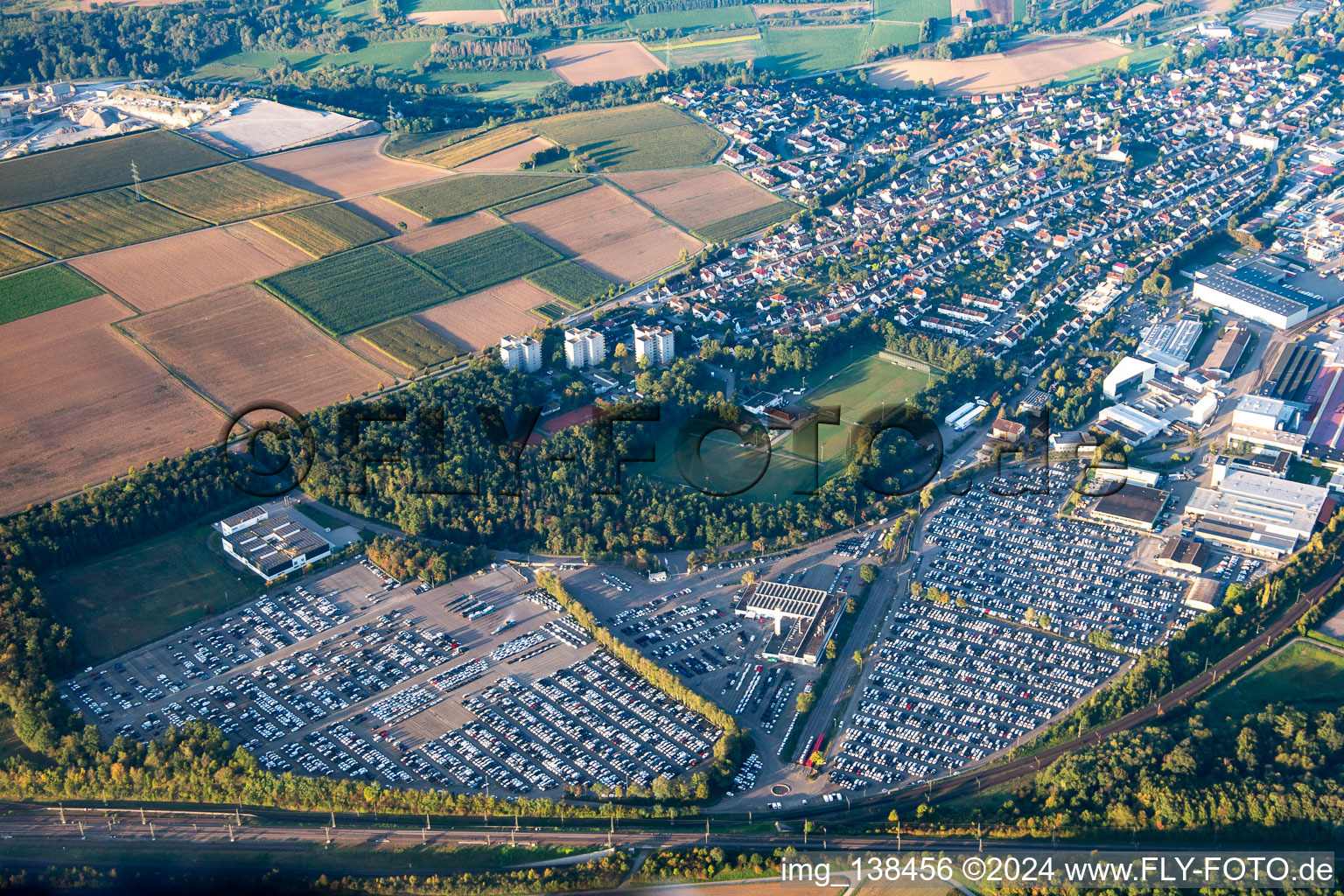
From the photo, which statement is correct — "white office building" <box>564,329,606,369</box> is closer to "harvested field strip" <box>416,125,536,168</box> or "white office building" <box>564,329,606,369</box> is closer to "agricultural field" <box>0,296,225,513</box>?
"agricultural field" <box>0,296,225,513</box>

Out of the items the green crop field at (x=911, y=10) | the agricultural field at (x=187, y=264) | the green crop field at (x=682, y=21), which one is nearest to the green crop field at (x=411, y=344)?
the agricultural field at (x=187, y=264)

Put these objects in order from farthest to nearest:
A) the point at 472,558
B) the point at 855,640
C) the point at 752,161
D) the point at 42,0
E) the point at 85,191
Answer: the point at 42,0 → the point at 752,161 → the point at 85,191 → the point at 472,558 → the point at 855,640

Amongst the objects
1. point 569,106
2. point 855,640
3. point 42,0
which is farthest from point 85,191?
point 855,640

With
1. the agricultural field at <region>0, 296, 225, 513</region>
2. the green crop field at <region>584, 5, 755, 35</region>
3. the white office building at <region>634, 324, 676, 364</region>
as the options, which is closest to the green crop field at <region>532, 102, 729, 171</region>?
the green crop field at <region>584, 5, 755, 35</region>

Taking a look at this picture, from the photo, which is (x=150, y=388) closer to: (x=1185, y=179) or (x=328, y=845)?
(x=328, y=845)

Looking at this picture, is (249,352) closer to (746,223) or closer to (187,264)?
(187,264)

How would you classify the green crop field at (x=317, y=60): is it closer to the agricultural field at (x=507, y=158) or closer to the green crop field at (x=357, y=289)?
the agricultural field at (x=507, y=158)
